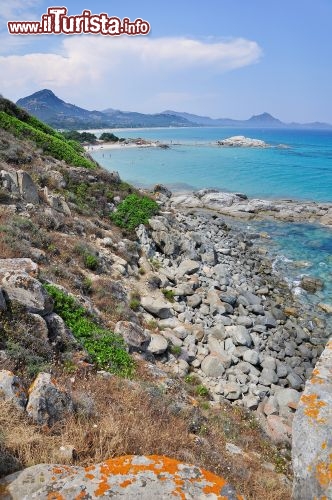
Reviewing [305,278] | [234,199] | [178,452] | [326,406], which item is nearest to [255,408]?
[178,452]

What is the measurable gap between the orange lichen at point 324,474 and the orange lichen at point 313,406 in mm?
560

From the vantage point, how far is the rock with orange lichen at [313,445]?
4.38 metres

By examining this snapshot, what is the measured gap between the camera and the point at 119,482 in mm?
3785

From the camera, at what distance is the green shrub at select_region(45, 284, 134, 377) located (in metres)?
9.11

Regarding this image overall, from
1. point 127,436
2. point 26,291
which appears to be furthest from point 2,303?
point 127,436

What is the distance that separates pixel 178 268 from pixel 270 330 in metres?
6.31

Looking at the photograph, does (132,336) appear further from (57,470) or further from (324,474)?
(324,474)

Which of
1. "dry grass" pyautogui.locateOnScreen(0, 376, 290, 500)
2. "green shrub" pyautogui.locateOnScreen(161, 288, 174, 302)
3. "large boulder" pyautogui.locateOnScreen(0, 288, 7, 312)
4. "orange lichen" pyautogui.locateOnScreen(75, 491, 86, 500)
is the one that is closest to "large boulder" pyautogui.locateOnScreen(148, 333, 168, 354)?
"dry grass" pyautogui.locateOnScreen(0, 376, 290, 500)

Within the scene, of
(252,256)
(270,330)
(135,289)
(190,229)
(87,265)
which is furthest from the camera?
(190,229)

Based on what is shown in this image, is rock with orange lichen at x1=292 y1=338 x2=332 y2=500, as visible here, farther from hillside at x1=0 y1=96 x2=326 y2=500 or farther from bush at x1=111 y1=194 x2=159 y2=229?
bush at x1=111 y1=194 x2=159 y2=229

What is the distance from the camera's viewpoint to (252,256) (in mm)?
27812

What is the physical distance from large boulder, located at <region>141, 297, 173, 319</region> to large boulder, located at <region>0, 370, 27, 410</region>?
9.57m

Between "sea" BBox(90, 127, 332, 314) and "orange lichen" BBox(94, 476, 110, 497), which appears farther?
"sea" BBox(90, 127, 332, 314)

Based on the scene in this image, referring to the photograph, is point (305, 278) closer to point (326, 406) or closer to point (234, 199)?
point (326, 406)
